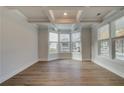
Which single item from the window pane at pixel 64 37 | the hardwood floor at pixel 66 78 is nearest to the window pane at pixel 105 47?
the hardwood floor at pixel 66 78

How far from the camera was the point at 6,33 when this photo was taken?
425cm

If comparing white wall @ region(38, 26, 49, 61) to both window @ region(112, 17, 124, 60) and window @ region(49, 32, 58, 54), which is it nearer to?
window @ region(49, 32, 58, 54)

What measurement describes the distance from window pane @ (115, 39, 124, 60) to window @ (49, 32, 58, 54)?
18.0ft

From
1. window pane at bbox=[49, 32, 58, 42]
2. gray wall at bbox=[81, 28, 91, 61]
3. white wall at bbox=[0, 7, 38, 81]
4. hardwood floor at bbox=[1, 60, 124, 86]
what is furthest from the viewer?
window pane at bbox=[49, 32, 58, 42]

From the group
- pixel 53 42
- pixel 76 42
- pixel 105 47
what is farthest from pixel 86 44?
pixel 105 47

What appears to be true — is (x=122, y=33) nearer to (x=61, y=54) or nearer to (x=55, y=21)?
(x=55, y=21)

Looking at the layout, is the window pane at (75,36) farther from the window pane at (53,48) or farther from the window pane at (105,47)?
the window pane at (105,47)

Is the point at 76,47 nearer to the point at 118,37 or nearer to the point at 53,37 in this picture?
the point at 53,37

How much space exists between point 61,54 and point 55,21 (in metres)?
4.86

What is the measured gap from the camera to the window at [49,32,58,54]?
10.2m

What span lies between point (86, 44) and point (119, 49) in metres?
4.44

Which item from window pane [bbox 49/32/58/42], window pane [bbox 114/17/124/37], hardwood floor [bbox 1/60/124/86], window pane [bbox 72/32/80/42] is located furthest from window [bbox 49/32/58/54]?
window pane [bbox 114/17/124/37]

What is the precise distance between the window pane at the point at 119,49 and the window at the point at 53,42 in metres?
5.49
